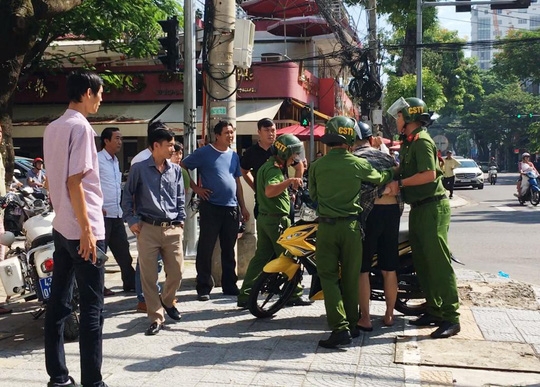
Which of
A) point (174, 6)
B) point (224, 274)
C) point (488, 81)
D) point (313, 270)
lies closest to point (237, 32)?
point (224, 274)

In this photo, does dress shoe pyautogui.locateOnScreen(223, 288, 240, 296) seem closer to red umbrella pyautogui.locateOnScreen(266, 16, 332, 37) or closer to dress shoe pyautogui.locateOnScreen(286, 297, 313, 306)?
dress shoe pyautogui.locateOnScreen(286, 297, 313, 306)

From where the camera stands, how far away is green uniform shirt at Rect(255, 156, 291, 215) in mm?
6539

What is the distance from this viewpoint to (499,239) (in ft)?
42.3

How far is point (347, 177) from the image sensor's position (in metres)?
5.43

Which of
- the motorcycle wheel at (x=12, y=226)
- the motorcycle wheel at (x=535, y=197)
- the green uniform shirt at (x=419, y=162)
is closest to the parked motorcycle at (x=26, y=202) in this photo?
the green uniform shirt at (x=419, y=162)

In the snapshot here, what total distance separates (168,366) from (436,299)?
2.33m

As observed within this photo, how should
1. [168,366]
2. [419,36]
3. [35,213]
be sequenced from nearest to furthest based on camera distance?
[168,366], [35,213], [419,36]

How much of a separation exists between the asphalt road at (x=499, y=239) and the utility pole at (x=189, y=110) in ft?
12.9

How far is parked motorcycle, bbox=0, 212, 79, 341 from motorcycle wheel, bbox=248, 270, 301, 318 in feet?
4.91

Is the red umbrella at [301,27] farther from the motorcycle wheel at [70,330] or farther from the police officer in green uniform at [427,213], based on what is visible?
the motorcycle wheel at [70,330]

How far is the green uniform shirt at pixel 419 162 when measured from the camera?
569 cm

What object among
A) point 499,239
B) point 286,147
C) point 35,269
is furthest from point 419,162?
point 499,239

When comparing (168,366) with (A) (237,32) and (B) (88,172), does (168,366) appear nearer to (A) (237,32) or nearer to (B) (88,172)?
(B) (88,172)

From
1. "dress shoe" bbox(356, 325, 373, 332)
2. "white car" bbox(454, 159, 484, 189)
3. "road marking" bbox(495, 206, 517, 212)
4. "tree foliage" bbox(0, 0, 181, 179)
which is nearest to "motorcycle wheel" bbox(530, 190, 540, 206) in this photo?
"road marking" bbox(495, 206, 517, 212)
